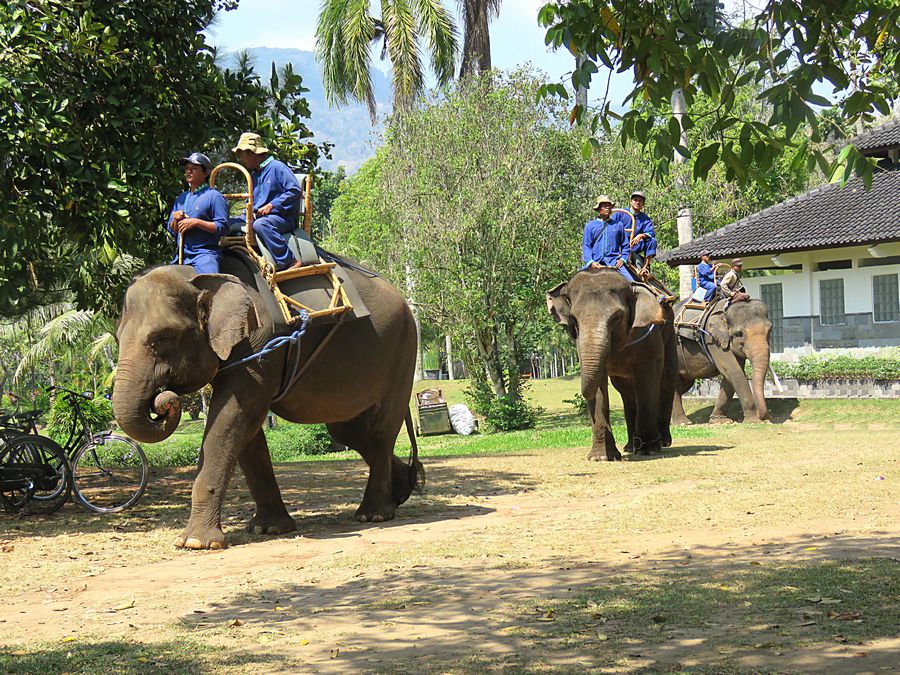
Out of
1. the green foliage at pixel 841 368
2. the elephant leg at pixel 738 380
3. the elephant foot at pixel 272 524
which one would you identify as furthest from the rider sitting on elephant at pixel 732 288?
the elephant foot at pixel 272 524

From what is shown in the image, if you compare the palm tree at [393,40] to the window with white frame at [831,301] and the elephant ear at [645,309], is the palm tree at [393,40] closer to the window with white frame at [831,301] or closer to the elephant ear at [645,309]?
the window with white frame at [831,301]

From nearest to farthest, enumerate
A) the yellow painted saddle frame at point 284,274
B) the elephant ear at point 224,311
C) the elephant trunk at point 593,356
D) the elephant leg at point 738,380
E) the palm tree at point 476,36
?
the elephant ear at point 224,311 → the yellow painted saddle frame at point 284,274 → the elephant trunk at point 593,356 → the elephant leg at point 738,380 → the palm tree at point 476,36

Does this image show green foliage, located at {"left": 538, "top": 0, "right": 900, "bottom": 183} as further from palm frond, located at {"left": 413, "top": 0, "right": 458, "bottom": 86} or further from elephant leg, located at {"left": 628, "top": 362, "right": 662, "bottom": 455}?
palm frond, located at {"left": 413, "top": 0, "right": 458, "bottom": 86}

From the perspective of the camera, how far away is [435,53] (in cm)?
3778

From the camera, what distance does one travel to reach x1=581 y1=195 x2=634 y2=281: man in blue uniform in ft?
48.0

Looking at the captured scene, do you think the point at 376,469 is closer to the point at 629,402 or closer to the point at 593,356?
the point at 593,356

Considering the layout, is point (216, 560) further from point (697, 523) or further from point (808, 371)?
point (808, 371)

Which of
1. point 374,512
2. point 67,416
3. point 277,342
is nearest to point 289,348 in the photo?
point 277,342

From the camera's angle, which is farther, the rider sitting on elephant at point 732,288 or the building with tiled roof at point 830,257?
the building with tiled roof at point 830,257

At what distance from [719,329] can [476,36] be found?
1621cm

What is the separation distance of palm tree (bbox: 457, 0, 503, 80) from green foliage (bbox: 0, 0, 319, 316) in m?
22.6

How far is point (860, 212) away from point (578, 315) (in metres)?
17.4

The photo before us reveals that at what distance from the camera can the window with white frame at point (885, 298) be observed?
27797mm

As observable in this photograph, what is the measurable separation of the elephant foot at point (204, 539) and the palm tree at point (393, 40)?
94.9 ft
